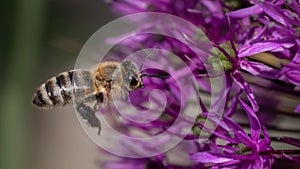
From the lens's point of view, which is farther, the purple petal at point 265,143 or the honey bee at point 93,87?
the honey bee at point 93,87

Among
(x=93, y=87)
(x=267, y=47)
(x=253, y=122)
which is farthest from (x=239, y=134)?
(x=93, y=87)

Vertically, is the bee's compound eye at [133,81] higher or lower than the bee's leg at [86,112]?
higher

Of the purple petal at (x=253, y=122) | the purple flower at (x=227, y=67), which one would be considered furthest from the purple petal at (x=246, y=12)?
the purple petal at (x=253, y=122)

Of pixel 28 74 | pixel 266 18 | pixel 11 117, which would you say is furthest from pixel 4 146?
pixel 266 18

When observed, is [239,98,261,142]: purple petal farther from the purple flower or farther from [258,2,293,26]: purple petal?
[258,2,293,26]: purple petal

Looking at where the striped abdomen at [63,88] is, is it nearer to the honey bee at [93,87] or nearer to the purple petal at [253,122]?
the honey bee at [93,87]

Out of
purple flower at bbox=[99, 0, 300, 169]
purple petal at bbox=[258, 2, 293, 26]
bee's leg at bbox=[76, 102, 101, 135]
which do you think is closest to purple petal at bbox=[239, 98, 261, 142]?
purple flower at bbox=[99, 0, 300, 169]

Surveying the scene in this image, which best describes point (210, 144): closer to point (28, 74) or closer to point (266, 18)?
point (266, 18)
